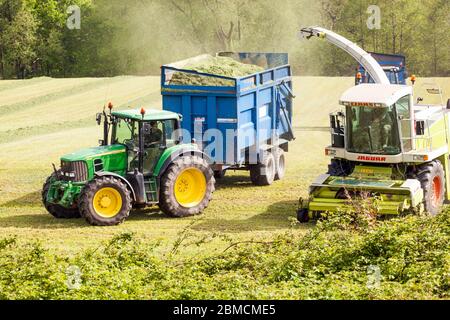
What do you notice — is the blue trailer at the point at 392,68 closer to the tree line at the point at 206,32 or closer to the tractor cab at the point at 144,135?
the tractor cab at the point at 144,135

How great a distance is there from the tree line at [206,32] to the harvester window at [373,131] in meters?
34.1

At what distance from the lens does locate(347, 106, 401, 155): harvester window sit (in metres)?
18.4

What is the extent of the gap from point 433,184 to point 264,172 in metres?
4.60

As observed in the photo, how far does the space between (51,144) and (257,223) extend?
12.9 metres

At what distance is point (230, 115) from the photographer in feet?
67.7

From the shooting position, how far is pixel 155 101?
39.9 metres

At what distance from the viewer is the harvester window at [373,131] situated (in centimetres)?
1842

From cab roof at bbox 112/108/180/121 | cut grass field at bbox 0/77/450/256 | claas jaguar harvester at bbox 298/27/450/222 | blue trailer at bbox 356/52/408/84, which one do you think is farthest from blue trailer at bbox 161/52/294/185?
blue trailer at bbox 356/52/408/84

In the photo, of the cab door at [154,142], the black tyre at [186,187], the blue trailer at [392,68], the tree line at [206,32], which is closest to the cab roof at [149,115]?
the cab door at [154,142]

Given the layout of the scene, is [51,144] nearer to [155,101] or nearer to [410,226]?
[155,101]

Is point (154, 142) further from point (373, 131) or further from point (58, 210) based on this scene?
point (373, 131)

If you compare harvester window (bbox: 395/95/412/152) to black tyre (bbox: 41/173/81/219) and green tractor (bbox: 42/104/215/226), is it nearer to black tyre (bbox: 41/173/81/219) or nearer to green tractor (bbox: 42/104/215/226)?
green tractor (bbox: 42/104/215/226)

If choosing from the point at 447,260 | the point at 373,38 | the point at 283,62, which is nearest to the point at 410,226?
the point at 447,260
